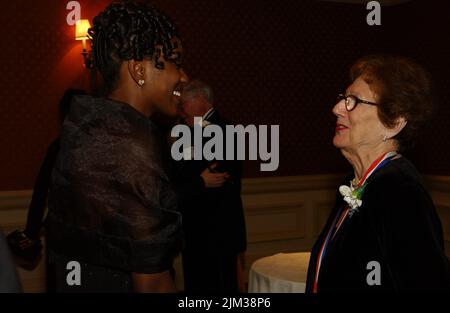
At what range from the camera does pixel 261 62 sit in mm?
6289

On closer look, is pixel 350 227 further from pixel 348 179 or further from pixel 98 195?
pixel 98 195

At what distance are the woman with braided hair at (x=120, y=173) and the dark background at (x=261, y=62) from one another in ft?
12.6

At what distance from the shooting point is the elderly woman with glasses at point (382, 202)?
1.71m

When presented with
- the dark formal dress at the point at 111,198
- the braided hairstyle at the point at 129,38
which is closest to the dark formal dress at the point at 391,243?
the dark formal dress at the point at 111,198

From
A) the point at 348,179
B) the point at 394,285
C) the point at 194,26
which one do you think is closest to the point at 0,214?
the point at 194,26

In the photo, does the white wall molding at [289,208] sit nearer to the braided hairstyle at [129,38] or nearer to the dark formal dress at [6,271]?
the braided hairstyle at [129,38]

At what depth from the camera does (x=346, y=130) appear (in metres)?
2.15

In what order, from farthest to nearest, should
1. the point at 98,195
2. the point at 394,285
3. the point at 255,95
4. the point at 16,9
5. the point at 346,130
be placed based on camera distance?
1. the point at 255,95
2. the point at 16,9
3. the point at 346,130
4. the point at 394,285
5. the point at 98,195

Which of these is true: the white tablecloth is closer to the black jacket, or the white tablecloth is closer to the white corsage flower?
the white corsage flower

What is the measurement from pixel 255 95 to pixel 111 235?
4.90 meters

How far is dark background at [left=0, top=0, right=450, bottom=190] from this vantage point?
5.25 m

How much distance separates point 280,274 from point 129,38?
1.81 metres
